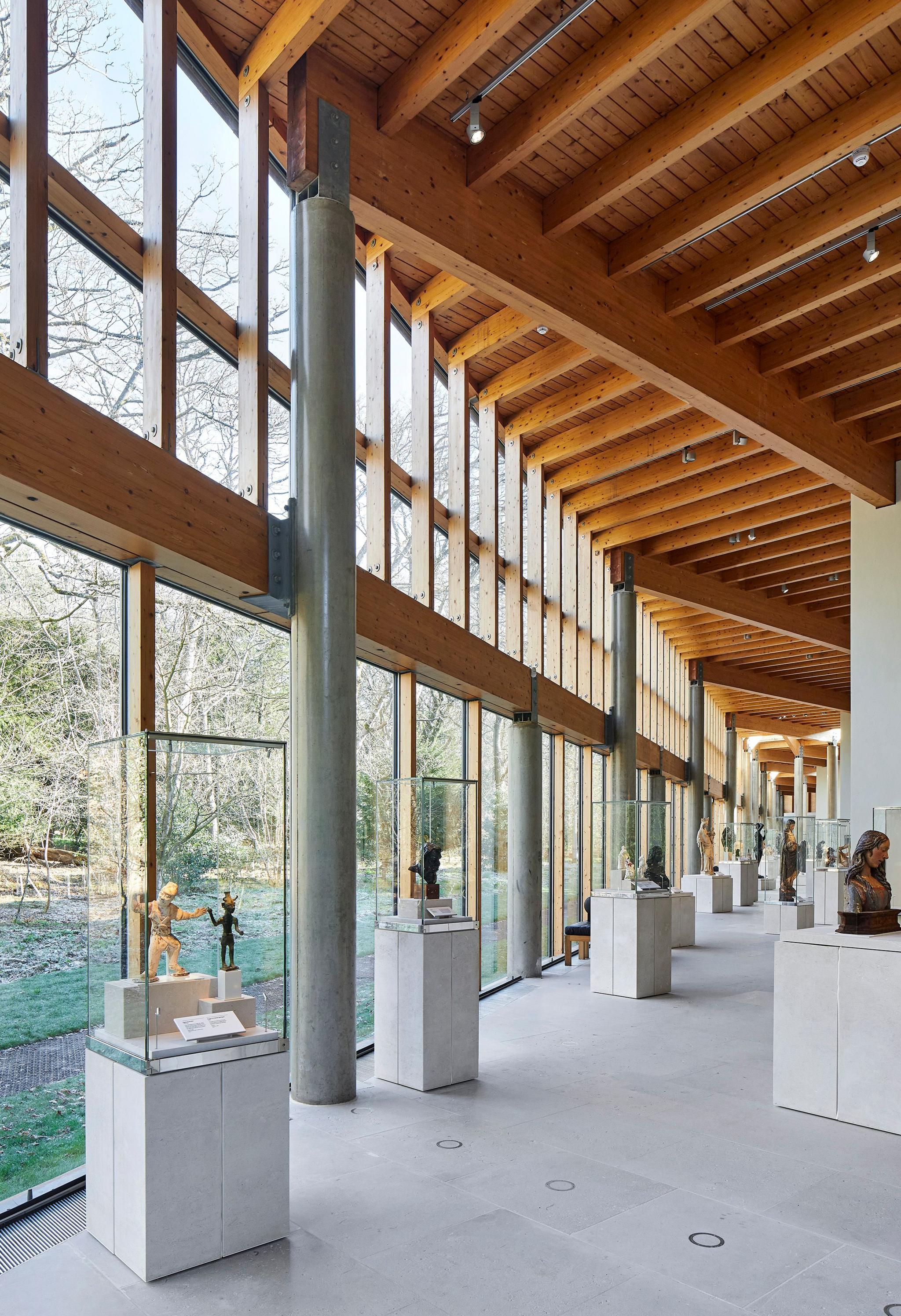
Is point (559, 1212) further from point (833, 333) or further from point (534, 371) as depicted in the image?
point (534, 371)

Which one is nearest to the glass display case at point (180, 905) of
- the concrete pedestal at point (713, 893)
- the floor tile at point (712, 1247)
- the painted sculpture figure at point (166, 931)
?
the painted sculpture figure at point (166, 931)

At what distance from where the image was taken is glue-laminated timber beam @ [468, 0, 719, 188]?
6250 millimetres

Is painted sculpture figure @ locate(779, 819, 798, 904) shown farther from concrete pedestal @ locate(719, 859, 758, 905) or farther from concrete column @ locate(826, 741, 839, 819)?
concrete column @ locate(826, 741, 839, 819)

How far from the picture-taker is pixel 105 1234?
14.5 ft

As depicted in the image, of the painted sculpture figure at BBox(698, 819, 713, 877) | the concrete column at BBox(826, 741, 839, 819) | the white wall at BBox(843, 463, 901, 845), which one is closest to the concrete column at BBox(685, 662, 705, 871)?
the painted sculpture figure at BBox(698, 819, 713, 877)

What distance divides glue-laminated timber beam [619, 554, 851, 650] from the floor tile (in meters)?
13.3

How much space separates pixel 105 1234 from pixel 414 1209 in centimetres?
140

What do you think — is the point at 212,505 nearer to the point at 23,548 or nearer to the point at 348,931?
the point at 23,548

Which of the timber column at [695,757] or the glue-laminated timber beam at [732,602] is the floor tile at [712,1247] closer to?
the glue-laminated timber beam at [732,602]

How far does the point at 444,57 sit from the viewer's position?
6.68 metres

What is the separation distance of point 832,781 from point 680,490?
32.2 metres

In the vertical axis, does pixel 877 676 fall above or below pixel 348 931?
above

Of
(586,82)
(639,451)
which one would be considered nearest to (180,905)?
(586,82)

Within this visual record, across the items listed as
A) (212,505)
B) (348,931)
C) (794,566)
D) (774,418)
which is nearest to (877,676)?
(774,418)
